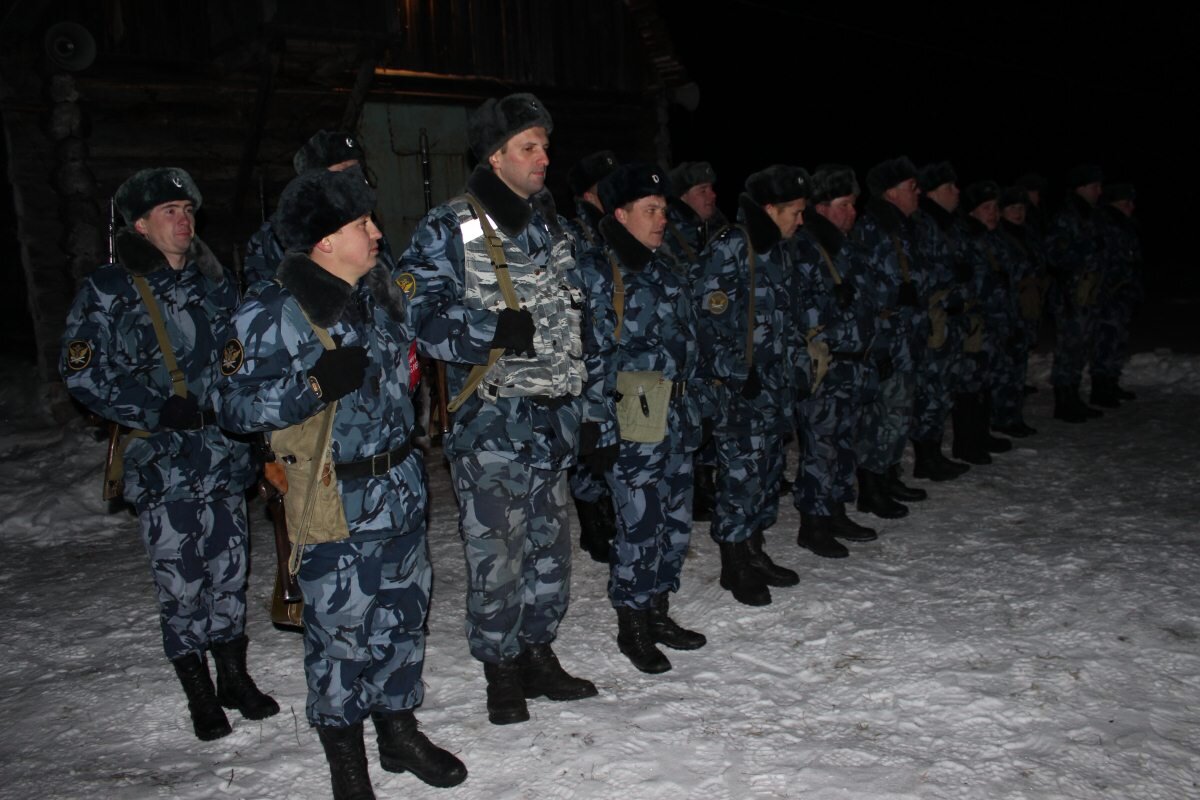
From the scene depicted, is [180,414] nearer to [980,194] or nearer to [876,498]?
[876,498]

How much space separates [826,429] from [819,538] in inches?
26.8

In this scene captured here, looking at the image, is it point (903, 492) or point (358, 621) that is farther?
point (903, 492)

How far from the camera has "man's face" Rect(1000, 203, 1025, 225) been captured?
29.8ft

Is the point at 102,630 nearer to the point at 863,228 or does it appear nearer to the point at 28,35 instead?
the point at 863,228

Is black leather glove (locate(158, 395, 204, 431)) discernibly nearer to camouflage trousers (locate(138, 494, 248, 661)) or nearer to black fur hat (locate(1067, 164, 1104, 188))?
camouflage trousers (locate(138, 494, 248, 661))

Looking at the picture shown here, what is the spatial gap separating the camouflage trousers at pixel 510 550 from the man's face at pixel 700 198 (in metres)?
4.16

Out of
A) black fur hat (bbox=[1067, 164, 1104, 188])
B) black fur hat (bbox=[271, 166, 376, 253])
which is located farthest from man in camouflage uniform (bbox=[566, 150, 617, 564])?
black fur hat (bbox=[1067, 164, 1104, 188])

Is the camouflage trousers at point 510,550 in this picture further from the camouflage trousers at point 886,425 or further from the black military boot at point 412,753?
the camouflage trousers at point 886,425

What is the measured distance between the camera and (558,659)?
4.42 m

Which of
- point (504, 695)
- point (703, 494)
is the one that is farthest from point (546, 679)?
point (703, 494)

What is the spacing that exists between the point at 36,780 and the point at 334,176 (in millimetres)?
2621

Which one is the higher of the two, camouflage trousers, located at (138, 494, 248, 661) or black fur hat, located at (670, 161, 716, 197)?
black fur hat, located at (670, 161, 716, 197)

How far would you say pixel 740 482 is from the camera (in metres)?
5.20

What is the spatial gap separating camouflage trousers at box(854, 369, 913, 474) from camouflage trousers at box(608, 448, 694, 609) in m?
2.50
